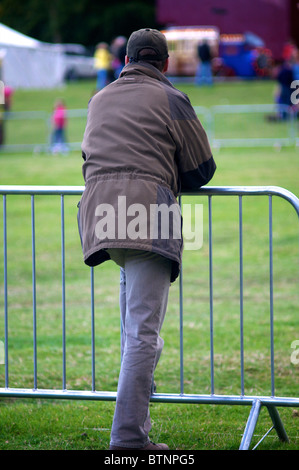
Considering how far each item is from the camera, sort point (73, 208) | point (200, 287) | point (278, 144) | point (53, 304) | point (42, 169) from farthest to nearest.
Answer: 1. point (278, 144)
2. point (42, 169)
3. point (73, 208)
4. point (200, 287)
5. point (53, 304)

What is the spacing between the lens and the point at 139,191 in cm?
366

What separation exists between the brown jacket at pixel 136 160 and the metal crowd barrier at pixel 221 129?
16.6m

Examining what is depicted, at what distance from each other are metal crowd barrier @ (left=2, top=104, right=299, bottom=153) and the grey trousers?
1673 cm

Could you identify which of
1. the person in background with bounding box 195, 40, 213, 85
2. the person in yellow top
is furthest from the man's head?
the person in background with bounding box 195, 40, 213, 85

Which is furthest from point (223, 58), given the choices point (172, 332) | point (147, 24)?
point (172, 332)

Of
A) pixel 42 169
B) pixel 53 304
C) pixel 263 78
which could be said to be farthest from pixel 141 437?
pixel 263 78

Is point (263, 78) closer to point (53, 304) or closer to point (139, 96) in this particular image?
point (53, 304)

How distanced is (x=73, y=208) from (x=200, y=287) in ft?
17.3

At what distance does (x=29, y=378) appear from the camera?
5.78 m

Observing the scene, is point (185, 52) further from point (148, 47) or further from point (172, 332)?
point (148, 47)

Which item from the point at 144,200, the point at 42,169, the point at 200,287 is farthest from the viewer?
the point at 42,169

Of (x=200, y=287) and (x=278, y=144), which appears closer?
(x=200, y=287)

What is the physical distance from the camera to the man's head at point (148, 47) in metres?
3.82
